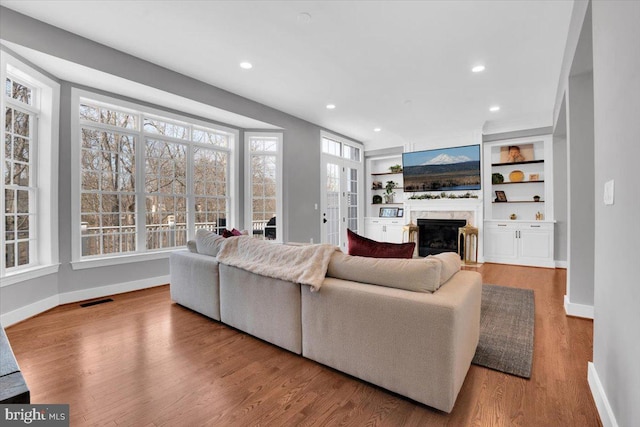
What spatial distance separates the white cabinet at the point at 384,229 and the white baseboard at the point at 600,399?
5.28 metres

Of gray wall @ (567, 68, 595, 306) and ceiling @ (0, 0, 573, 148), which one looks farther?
gray wall @ (567, 68, 595, 306)

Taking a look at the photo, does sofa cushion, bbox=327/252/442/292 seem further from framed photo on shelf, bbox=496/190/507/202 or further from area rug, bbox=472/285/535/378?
framed photo on shelf, bbox=496/190/507/202

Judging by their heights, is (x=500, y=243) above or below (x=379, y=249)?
below

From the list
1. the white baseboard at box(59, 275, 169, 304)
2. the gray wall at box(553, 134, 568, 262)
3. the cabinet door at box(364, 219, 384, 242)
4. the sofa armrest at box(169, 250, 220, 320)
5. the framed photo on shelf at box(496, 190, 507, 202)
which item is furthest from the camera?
the cabinet door at box(364, 219, 384, 242)

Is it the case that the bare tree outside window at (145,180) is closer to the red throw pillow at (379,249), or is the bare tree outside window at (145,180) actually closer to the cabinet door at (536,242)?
the red throw pillow at (379,249)

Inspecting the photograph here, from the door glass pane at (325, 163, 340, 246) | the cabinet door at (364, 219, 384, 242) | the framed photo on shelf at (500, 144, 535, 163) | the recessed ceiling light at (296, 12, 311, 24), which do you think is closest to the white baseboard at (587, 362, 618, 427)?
the recessed ceiling light at (296, 12, 311, 24)

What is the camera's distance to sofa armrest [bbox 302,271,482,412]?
1.56m

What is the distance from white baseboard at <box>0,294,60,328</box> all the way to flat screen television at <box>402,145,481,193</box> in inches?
253

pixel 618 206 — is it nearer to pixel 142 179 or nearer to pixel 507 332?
pixel 507 332

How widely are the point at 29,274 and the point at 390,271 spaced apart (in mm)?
3575

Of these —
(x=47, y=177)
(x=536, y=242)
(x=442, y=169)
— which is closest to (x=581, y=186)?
(x=536, y=242)

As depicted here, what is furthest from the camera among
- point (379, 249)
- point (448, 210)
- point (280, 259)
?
point (448, 210)

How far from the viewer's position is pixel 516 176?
19.7 feet

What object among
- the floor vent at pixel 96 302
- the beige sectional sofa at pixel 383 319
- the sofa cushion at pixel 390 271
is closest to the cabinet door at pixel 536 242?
the beige sectional sofa at pixel 383 319
